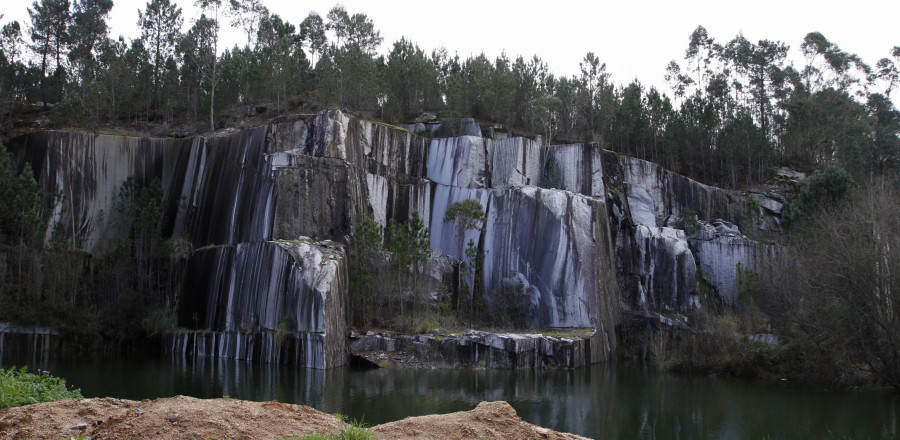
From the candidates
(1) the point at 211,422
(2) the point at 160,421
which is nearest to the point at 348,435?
(1) the point at 211,422

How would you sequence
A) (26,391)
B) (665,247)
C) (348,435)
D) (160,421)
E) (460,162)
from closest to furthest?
1. (348,435)
2. (160,421)
3. (26,391)
4. (665,247)
5. (460,162)

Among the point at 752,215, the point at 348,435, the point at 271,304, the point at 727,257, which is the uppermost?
the point at 752,215

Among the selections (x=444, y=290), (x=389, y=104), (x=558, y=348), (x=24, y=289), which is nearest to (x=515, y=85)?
(x=389, y=104)

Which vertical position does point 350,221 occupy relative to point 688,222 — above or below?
below

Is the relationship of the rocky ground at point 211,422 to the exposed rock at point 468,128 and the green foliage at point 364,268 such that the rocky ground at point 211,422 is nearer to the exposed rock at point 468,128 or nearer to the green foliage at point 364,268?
the green foliage at point 364,268

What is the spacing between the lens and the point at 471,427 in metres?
9.49

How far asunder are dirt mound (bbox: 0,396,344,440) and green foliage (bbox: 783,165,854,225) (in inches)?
1599

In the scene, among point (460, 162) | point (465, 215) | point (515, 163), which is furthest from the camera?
point (515, 163)

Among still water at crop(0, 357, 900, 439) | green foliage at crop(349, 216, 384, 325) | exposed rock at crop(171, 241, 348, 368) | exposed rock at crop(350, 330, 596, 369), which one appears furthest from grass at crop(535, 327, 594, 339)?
exposed rock at crop(171, 241, 348, 368)

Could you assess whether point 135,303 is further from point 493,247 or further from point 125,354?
point 493,247

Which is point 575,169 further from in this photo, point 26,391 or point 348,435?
point 348,435

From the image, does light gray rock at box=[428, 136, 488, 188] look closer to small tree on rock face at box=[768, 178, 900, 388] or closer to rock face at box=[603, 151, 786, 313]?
rock face at box=[603, 151, 786, 313]

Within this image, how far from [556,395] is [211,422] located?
17.2m

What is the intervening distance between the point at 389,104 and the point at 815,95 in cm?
3805
